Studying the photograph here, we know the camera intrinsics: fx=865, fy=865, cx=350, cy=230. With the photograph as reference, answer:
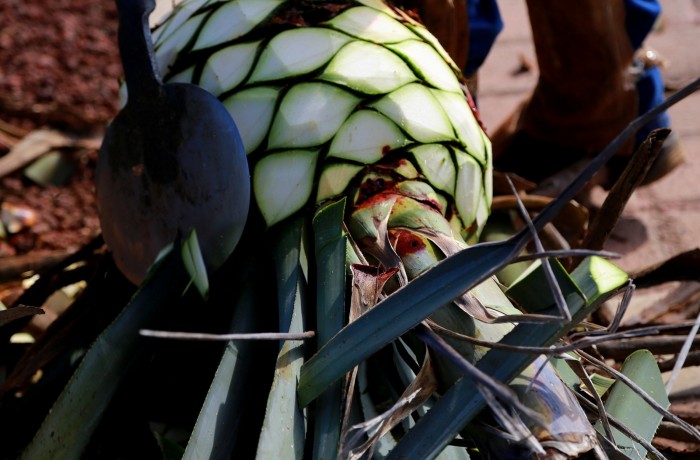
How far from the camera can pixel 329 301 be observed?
32.6 inches

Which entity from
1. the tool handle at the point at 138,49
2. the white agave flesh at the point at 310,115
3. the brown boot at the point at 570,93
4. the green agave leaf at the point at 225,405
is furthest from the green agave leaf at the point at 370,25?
the brown boot at the point at 570,93

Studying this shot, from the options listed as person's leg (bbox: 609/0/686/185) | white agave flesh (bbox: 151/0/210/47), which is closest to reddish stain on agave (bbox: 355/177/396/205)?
white agave flesh (bbox: 151/0/210/47)

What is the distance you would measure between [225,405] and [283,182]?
0.92ft

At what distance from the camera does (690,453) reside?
3.14 feet

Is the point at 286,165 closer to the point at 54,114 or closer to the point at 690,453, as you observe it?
the point at 690,453

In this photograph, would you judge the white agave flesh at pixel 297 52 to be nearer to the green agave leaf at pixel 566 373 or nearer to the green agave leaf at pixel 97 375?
the green agave leaf at pixel 97 375

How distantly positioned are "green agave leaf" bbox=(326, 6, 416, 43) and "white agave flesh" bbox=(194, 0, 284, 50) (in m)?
0.09

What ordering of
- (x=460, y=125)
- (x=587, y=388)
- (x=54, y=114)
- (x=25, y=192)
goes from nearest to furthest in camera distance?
1. (x=587, y=388)
2. (x=460, y=125)
3. (x=25, y=192)
4. (x=54, y=114)

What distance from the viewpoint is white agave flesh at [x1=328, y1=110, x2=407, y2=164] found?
100 centimetres

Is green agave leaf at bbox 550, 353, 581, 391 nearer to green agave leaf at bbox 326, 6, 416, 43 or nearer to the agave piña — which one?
the agave piña

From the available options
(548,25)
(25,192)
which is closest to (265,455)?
(548,25)

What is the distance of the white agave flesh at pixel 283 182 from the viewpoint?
0.99 meters

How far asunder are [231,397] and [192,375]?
0.19 m

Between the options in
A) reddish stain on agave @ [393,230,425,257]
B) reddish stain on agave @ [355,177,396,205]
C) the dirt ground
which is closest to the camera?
reddish stain on agave @ [393,230,425,257]
